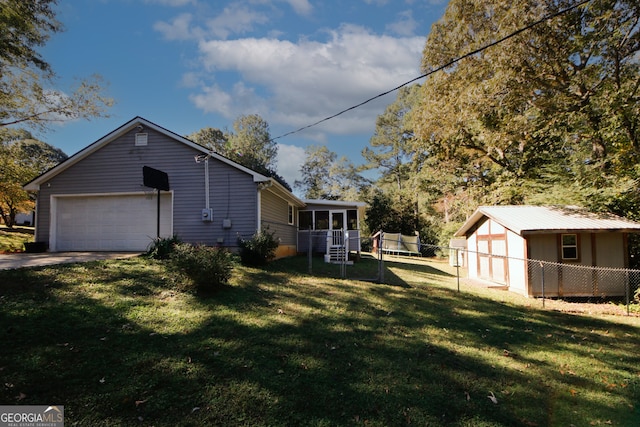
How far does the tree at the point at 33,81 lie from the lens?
10.7m

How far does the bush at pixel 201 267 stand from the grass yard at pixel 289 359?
0.87ft

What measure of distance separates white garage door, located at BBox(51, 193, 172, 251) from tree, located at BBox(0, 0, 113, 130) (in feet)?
15.7

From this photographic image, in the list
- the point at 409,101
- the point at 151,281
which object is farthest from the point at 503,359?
the point at 409,101

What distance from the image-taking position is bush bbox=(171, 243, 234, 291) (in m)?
5.97

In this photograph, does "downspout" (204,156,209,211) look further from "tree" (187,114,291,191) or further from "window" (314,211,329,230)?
"tree" (187,114,291,191)

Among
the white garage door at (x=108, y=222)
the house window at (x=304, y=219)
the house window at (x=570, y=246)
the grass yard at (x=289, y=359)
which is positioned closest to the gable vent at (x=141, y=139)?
the white garage door at (x=108, y=222)

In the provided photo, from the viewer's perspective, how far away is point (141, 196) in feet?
38.0

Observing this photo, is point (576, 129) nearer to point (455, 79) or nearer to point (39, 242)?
point (455, 79)

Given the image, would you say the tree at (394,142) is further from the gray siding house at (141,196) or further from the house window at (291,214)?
the gray siding house at (141,196)

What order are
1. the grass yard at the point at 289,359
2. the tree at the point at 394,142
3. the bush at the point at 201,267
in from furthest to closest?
the tree at the point at 394,142
the bush at the point at 201,267
the grass yard at the point at 289,359

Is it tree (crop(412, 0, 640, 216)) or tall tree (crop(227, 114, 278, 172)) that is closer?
tree (crop(412, 0, 640, 216))

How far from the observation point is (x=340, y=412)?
2.97 meters

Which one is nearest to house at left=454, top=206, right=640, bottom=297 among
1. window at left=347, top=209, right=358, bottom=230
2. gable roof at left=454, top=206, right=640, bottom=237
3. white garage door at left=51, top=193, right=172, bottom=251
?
gable roof at left=454, top=206, right=640, bottom=237

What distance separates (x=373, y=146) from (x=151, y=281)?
2964 cm
